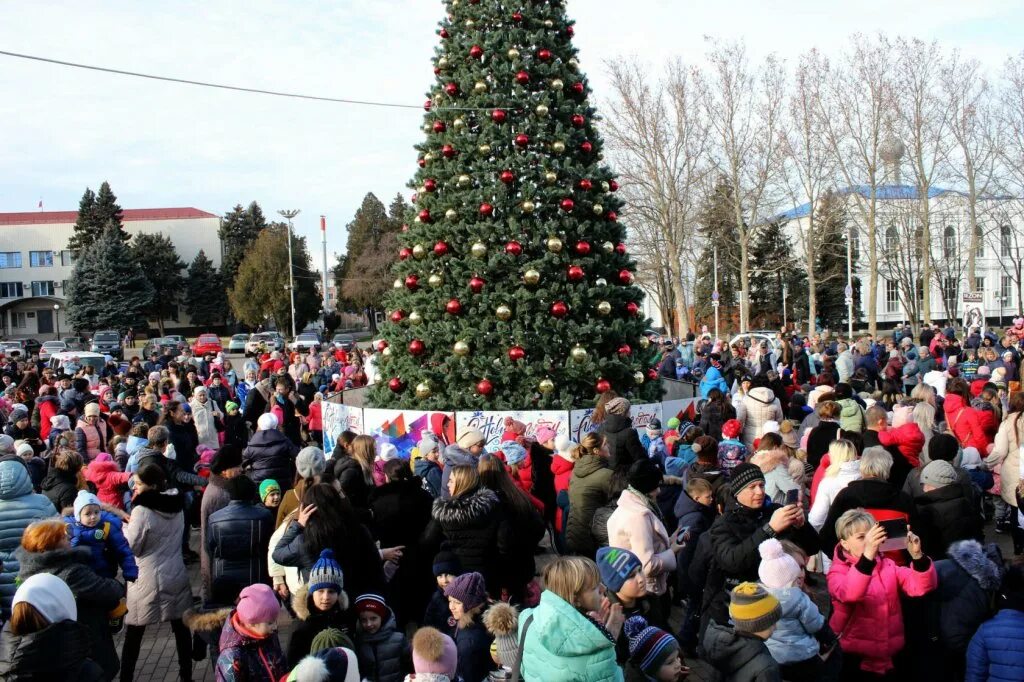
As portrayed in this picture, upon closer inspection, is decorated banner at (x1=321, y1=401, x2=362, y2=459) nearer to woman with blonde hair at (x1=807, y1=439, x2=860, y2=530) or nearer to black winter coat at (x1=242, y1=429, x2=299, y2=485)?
black winter coat at (x1=242, y1=429, x2=299, y2=485)

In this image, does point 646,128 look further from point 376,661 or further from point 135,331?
point 135,331

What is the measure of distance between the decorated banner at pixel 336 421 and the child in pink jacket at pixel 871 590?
8.60 meters

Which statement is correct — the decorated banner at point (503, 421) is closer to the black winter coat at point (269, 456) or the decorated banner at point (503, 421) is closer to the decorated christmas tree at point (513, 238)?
the decorated christmas tree at point (513, 238)

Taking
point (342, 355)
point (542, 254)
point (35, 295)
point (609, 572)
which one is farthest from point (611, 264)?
point (35, 295)

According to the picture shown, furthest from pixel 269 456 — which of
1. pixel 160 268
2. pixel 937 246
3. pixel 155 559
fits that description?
pixel 160 268

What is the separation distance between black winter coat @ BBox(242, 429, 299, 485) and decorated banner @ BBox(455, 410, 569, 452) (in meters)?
3.15

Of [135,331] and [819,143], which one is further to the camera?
[135,331]

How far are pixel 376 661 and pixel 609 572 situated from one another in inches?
51.9

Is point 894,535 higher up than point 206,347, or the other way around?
point 206,347

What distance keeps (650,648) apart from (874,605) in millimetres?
1897

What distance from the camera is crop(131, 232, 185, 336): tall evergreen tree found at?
76438 mm

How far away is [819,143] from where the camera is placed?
39.3 metres

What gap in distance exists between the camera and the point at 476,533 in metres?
5.82

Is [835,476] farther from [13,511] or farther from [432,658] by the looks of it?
[13,511]
